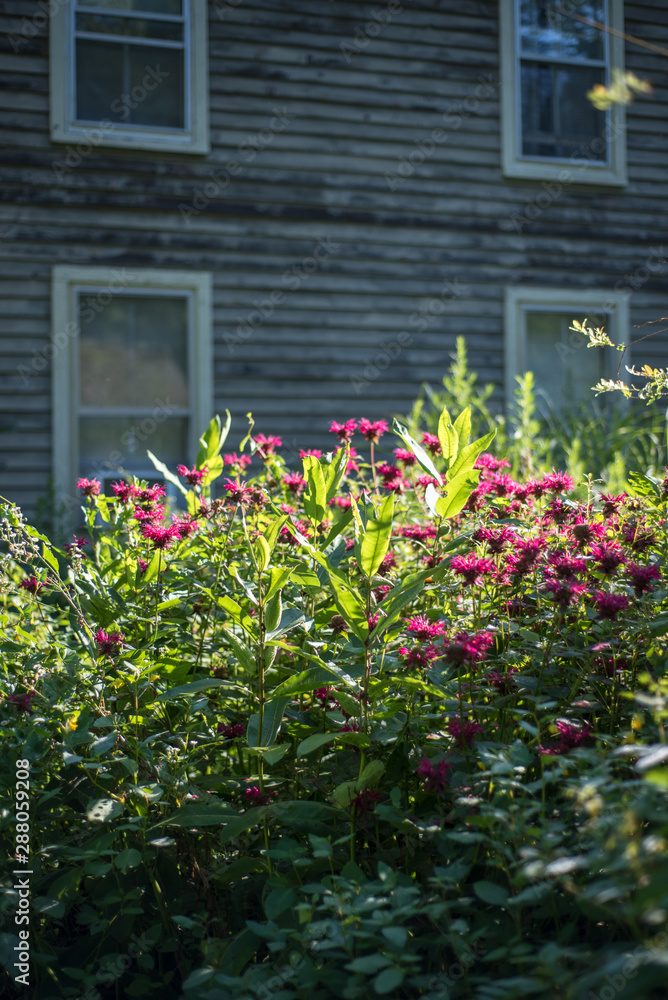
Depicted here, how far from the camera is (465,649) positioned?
1537 mm

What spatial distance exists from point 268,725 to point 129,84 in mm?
6228

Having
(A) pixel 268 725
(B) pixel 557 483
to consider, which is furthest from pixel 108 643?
(B) pixel 557 483

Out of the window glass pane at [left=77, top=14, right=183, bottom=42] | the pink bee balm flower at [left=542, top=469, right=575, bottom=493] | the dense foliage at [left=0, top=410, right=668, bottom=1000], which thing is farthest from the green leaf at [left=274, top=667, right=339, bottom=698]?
the window glass pane at [left=77, top=14, right=183, bottom=42]

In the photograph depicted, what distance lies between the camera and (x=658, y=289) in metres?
7.79

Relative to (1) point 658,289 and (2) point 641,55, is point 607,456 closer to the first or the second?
(1) point 658,289

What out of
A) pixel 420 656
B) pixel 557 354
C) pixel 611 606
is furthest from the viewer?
pixel 557 354

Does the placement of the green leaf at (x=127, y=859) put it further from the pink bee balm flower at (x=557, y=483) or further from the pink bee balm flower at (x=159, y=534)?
the pink bee balm flower at (x=557, y=483)

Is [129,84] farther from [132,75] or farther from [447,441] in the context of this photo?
[447,441]

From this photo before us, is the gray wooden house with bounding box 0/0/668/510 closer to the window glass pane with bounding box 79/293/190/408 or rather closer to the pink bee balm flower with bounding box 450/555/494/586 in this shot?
the window glass pane with bounding box 79/293/190/408

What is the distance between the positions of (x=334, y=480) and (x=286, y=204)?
5.29 meters

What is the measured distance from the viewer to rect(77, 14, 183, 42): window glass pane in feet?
21.1

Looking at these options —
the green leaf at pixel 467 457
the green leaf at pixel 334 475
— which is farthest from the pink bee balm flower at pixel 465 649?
the green leaf at pixel 334 475

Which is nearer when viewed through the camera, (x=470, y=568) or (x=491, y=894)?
(x=491, y=894)

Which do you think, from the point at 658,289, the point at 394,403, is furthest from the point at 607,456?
the point at 658,289
